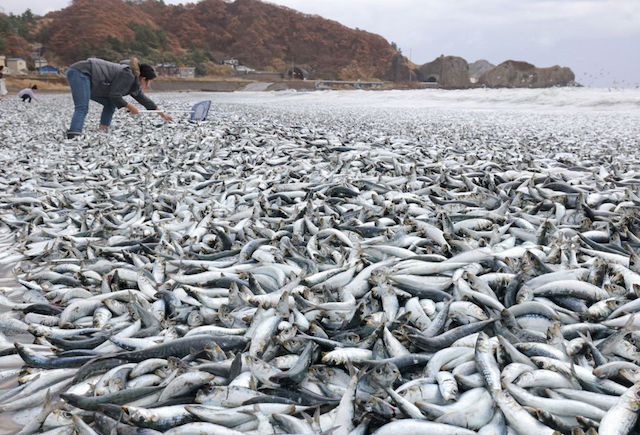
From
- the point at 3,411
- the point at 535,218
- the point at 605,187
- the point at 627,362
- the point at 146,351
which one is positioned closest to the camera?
the point at 627,362

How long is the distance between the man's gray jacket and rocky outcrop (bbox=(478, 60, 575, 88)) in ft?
172

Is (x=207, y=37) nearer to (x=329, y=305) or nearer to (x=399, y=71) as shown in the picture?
(x=399, y=71)

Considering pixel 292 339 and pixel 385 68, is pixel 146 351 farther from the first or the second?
pixel 385 68

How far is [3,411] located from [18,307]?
45.5 inches

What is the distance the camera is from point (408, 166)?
6957 millimetres

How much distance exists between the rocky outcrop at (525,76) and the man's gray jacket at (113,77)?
2070 inches

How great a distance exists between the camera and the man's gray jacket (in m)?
10.1

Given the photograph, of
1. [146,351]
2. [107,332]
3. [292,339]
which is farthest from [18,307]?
[292,339]

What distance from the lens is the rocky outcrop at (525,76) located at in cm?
5553

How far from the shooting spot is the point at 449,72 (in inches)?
2660

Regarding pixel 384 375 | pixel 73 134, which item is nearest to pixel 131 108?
pixel 73 134

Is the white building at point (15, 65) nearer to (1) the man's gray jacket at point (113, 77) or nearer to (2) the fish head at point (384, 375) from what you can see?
(1) the man's gray jacket at point (113, 77)

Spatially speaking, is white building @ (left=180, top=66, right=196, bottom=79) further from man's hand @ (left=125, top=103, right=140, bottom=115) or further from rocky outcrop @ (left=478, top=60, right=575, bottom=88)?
man's hand @ (left=125, top=103, right=140, bottom=115)

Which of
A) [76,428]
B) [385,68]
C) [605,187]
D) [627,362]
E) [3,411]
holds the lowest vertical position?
[3,411]
